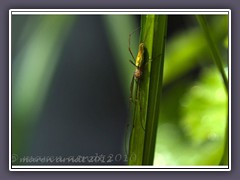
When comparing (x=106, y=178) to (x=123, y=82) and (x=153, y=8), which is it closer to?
(x=123, y=82)

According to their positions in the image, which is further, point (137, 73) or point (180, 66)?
point (180, 66)

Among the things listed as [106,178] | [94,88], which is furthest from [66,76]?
[106,178]

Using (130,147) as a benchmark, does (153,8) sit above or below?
above

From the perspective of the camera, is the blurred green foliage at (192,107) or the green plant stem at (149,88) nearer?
the green plant stem at (149,88)

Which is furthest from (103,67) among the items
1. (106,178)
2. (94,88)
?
(106,178)

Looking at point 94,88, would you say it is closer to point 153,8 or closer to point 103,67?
point 103,67

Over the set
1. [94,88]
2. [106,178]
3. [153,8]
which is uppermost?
[153,8]

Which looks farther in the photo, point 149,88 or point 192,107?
point 192,107

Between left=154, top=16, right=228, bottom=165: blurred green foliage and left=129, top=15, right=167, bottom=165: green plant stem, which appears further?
left=154, top=16, right=228, bottom=165: blurred green foliage

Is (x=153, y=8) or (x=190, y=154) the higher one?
(x=153, y=8)

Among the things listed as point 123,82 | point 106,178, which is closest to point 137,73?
point 123,82
